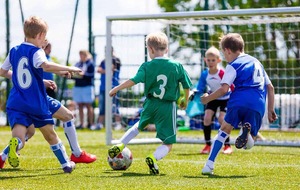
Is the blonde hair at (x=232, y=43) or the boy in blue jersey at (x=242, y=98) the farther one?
the blonde hair at (x=232, y=43)

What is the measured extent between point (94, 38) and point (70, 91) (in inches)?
119

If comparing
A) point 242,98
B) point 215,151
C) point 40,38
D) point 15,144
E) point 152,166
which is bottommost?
point 152,166

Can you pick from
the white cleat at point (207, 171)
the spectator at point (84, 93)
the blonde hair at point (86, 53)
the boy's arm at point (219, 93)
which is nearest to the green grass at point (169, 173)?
the white cleat at point (207, 171)

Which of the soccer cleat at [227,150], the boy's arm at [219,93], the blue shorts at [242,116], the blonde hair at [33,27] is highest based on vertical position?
the blonde hair at [33,27]

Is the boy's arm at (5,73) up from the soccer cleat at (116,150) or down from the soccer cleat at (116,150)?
up

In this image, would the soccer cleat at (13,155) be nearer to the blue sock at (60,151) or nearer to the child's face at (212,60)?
the blue sock at (60,151)

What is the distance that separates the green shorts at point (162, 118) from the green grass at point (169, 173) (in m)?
0.37

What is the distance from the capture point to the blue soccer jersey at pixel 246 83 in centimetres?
838

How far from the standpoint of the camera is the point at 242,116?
8461 mm

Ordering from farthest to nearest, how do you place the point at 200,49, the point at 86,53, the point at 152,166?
the point at 86,53 < the point at 200,49 < the point at 152,166

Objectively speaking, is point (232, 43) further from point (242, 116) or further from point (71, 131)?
point (71, 131)

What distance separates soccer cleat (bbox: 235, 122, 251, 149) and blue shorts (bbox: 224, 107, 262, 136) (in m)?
0.13

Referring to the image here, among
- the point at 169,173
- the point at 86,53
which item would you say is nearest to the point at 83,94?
the point at 86,53

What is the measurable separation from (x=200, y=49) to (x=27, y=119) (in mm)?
8221
